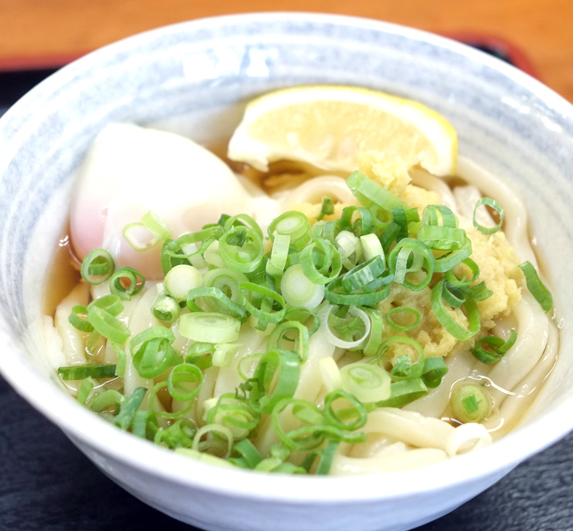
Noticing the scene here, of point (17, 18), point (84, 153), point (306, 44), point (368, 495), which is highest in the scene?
point (306, 44)

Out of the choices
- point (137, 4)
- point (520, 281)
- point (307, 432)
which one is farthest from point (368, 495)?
point (137, 4)

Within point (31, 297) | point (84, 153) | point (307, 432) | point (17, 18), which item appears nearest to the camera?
point (307, 432)

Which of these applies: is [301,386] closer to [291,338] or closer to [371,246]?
[291,338]

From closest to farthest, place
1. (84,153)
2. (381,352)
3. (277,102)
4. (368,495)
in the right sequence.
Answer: (368,495)
(381,352)
(84,153)
(277,102)

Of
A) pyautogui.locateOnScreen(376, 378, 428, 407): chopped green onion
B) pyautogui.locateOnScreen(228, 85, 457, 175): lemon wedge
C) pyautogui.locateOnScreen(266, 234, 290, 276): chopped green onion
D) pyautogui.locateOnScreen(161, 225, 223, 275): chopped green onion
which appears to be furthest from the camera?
pyautogui.locateOnScreen(228, 85, 457, 175): lemon wedge

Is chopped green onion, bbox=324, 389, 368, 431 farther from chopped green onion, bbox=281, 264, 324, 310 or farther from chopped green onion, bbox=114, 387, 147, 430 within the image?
chopped green onion, bbox=114, 387, 147, 430

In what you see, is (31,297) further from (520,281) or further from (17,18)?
(17,18)

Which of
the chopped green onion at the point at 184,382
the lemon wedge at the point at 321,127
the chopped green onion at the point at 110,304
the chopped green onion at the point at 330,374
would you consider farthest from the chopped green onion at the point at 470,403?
the chopped green onion at the point at 110,304

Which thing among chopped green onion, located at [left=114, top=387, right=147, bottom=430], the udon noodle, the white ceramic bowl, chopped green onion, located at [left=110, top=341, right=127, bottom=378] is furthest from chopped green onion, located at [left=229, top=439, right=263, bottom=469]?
chopped green onion, located at [left=110, top=341, right=127, bottom=378]
